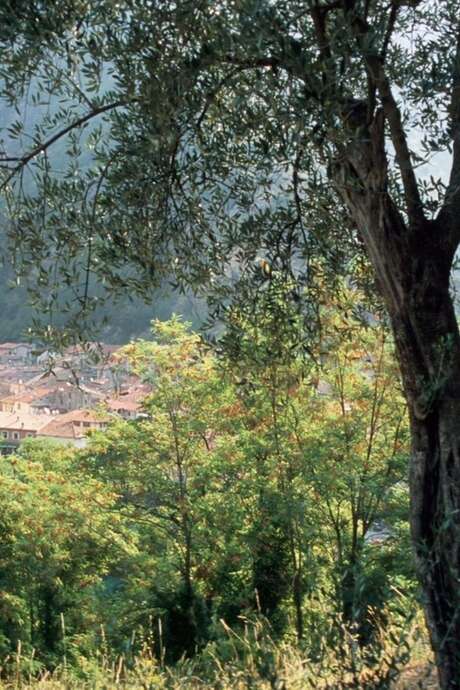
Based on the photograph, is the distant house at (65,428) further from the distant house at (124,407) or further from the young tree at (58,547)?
the young tree at (58,547)

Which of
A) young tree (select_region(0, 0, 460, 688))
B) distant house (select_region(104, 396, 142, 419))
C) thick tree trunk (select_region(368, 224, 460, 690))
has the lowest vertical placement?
thick tree trunk (select_region(368, 224, 460, 690))

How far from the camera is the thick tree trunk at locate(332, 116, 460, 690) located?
119 inches

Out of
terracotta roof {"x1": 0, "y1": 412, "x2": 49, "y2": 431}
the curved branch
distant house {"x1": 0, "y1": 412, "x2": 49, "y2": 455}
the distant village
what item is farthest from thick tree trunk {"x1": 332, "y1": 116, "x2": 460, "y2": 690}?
terracotta roof {"x1": 0, "y1": 412, "x2": 49, "y2": 431}

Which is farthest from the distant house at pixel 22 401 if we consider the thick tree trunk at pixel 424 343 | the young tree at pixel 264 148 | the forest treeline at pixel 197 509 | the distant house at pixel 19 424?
the thick tree trunk at pixel 424 343

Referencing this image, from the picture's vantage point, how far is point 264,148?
3236 millimetres

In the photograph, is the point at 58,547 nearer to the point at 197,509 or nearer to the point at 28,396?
the point at 197,509

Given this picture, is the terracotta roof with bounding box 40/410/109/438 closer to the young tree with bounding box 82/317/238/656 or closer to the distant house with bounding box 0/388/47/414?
the distant house with bounding box 0/388/47/414

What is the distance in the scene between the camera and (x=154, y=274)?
3.94 meters

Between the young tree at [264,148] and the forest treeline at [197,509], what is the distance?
1065 cm

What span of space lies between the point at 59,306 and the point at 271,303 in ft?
3.52

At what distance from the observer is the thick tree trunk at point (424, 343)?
3014mm

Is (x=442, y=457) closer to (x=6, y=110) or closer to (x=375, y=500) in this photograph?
(x=6, y=110)

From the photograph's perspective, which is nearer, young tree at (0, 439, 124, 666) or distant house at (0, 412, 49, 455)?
young tree at (0, 439, 124, 666)

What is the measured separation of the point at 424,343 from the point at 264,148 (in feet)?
3.24
